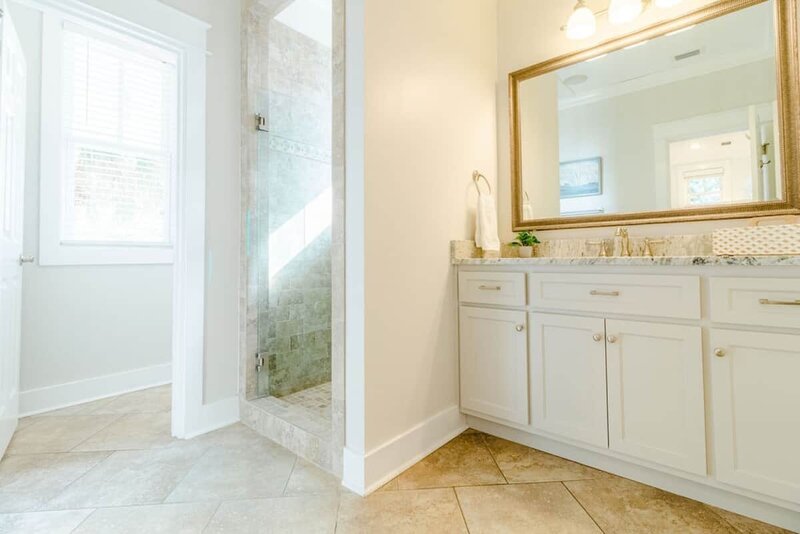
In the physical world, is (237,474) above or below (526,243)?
below

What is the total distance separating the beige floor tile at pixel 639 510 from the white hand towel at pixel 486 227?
3.69ft

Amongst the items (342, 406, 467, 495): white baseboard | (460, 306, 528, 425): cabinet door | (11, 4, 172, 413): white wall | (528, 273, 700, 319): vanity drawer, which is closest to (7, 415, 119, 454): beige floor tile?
(11, 4, 172, 413): white wall

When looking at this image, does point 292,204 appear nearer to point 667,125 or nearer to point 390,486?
point 390,486

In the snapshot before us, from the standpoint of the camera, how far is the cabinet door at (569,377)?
1.48 metres

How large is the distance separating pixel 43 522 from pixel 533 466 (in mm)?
1798

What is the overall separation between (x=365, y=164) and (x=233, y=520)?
1.33 meters

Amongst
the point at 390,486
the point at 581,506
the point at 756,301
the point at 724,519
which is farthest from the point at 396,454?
the point at 756,301

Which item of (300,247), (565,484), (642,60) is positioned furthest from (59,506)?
(642,60)

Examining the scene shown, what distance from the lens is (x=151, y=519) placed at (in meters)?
1.24

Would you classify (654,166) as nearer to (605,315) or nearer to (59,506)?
(605,315)

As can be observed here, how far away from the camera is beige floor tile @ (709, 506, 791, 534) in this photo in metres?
1.17

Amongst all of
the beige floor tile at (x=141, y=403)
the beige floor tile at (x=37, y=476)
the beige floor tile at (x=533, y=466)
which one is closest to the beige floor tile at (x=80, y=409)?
the beige floor tile at (x=141, y=403)

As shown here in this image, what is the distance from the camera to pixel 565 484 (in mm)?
1439

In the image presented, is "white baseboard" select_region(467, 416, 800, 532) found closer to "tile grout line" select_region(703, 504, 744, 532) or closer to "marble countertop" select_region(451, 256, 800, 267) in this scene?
"tile grout line" select_region(703, 504, 744, 532)
